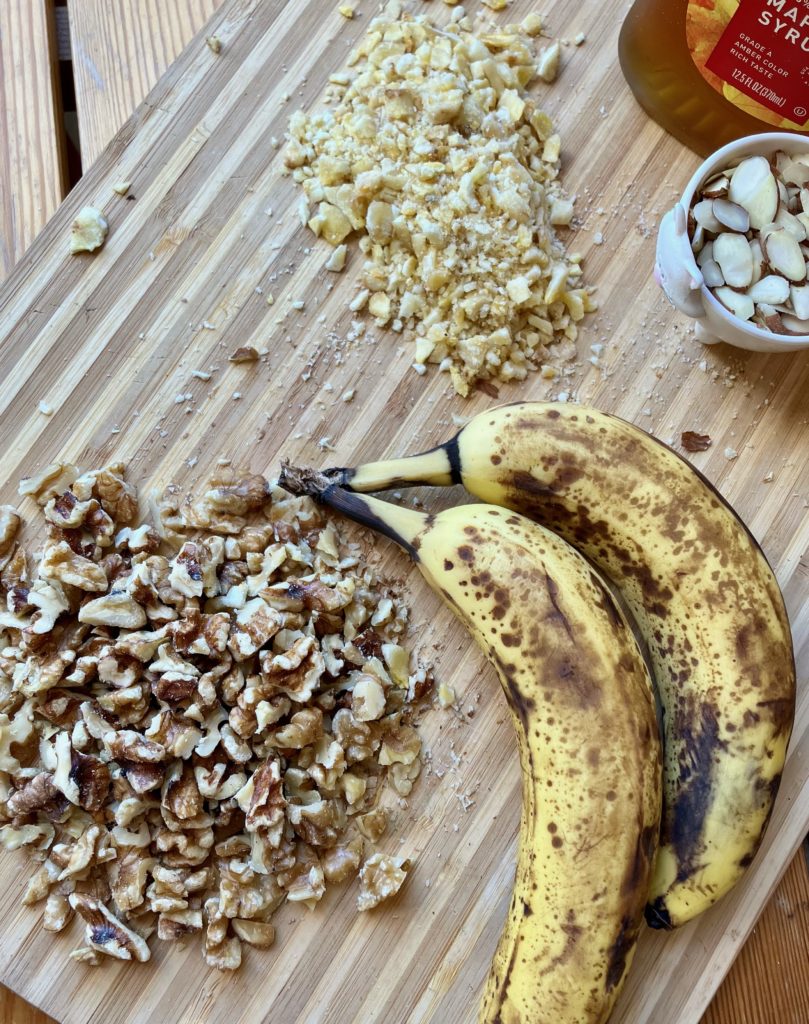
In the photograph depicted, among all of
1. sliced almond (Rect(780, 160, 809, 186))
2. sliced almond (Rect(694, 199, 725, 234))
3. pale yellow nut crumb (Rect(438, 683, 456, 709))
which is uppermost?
sliced almond (Rect(780, 160, 809, 186))

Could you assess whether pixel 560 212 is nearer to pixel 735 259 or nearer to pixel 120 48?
pixel 735 259

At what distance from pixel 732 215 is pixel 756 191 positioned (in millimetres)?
37

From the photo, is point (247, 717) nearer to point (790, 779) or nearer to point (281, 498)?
point (281, 498)

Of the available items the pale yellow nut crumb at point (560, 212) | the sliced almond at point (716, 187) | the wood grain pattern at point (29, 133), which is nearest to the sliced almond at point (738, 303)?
the sliced almond at point (716, 187)

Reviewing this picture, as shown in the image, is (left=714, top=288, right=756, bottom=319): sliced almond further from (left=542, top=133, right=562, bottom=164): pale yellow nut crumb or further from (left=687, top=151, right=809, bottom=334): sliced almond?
(left=542, top=133, right=562, bottom=164): pale yellow nut crumb

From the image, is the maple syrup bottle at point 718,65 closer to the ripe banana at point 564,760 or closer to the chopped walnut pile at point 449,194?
the chopped walnut pile at point 449,194

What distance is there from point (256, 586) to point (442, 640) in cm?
23

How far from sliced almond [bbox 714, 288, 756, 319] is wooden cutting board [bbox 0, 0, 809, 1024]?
0.36ft

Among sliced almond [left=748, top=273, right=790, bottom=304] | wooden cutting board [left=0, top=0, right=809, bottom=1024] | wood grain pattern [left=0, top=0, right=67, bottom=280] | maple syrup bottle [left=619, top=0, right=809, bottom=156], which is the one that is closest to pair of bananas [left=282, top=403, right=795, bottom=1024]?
wooden cutting board [left=0, top=0, right=809, bottom=1024]

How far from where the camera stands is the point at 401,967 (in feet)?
3.10

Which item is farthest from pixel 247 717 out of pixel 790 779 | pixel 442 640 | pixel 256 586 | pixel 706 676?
pixel 790 779

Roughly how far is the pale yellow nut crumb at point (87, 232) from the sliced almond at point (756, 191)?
2.47ft

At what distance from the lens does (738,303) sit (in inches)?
36.8

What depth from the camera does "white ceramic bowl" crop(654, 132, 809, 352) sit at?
3.03 ft
